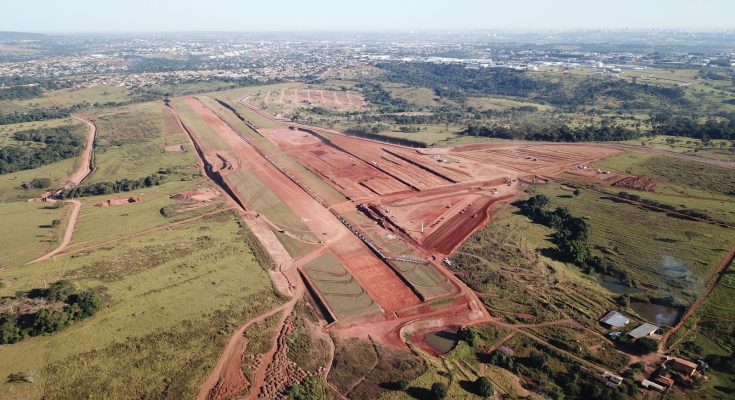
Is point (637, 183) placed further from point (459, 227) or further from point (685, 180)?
point (459, 227)

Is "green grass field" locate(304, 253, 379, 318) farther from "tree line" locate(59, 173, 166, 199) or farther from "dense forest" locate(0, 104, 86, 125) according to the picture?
"dense forest" locate(0, 104, 86, 125)

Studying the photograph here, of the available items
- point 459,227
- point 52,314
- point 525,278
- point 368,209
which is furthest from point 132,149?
point 525,278

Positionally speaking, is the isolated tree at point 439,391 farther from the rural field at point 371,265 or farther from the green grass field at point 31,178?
the green grass field at point 31,178

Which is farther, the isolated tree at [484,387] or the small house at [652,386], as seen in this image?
the small house at [652,386]

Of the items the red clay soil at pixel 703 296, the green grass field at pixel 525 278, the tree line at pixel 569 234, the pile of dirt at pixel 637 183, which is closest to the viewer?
the red clay soil at pixel 703 296

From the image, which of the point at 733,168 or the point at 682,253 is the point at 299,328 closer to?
the point at 682,253

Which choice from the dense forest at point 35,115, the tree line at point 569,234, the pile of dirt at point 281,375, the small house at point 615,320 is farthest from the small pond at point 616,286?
the dense forest at point 35,115

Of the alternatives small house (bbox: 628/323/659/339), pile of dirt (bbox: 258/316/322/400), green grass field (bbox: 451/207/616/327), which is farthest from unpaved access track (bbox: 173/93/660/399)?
small house (bbox: 628/323/659/339)
